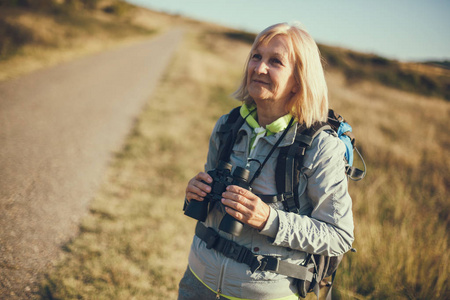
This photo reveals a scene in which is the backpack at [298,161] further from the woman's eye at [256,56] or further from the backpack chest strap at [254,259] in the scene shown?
the woman's eye at [256,56]

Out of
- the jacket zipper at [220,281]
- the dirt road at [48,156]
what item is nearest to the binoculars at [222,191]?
the jacket zipper at [220,281]

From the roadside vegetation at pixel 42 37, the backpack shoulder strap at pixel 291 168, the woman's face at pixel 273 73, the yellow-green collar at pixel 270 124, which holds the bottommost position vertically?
the roadside vegetation at pixel 42 37

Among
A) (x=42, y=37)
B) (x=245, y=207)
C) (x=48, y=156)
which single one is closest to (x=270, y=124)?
(x=245, y=207)

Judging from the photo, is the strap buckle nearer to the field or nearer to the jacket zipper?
the jacket zipper

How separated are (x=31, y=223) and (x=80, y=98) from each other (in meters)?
5.32

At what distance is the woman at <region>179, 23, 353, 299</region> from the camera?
1306 millimetres

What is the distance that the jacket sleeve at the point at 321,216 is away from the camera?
130cm

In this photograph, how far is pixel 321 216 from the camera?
1353 mm

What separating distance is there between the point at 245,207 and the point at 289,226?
0.23 metres

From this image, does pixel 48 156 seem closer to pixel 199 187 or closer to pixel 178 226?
pixel 178 226

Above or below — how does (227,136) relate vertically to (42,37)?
above

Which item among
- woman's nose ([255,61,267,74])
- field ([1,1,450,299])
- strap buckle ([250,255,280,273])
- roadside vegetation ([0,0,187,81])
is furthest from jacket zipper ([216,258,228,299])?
roadside vegetation ([0,0,187,81])

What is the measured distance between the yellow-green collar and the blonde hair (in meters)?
0.07

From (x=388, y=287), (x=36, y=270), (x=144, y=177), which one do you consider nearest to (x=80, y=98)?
(x=144, y=177)
